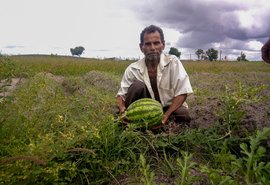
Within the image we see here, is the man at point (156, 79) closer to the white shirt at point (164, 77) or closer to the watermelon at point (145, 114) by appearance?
the white shirt at point (164, 77)

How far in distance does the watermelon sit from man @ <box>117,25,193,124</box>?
0.45 meters

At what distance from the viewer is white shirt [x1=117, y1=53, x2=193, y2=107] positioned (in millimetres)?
4352

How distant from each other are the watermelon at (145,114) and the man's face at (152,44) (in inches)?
34.0

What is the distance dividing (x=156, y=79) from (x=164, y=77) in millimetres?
107

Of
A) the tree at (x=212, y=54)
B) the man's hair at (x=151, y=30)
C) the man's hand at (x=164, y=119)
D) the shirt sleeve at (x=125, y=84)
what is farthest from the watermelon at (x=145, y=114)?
the tree at (x=212, y=54)

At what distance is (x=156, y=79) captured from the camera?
4.50 metres

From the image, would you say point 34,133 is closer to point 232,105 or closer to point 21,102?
point 21,102

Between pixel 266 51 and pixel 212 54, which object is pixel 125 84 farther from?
pixel 212 54

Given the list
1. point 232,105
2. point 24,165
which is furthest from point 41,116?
point 232,105

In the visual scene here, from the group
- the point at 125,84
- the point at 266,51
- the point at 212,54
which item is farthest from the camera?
the point at 212,54

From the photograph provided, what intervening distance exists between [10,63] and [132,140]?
1.25m

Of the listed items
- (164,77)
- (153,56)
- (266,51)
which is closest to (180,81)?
(164,77)

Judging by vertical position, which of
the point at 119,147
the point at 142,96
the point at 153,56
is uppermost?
the point at 153,56

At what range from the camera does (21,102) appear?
3.09m
